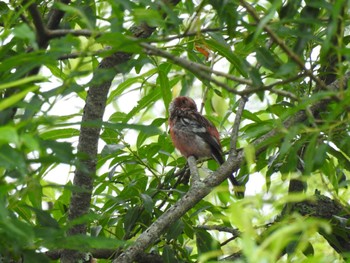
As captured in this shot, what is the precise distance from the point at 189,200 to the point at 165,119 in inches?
42.1

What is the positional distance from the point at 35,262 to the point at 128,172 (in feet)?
5.92

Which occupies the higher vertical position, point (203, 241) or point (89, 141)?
point (89, 141)

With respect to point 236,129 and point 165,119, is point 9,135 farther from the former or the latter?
point 165,119

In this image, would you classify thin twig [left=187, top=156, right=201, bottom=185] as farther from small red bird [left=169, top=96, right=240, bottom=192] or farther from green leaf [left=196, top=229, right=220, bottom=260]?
small red bird [left=169, top=96, right=240, bottom=192]

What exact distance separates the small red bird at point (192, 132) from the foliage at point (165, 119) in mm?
348

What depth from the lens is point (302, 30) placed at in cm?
264

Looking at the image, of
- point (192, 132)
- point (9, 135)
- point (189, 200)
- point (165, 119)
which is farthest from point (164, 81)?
point (192, 132)

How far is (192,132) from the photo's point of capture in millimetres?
6723

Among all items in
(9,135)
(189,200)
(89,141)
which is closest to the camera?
(9,135)

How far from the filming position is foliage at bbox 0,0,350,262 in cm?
221

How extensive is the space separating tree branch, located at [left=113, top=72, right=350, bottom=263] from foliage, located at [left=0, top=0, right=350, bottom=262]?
0.13ft

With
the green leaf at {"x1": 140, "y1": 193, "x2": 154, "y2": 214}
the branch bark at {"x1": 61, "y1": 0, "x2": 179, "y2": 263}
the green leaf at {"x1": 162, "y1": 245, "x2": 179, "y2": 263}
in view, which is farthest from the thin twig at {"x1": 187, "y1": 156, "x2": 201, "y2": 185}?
the branch bark at {"x1": 61, "y1": 0, "x2": 179, "y2": 263}

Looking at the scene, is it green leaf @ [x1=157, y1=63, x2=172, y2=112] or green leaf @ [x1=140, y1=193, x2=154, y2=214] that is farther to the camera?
green leaf @ [x1=157, y1=63, x2=172, y2=112]

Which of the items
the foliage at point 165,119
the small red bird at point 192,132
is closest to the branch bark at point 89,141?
the foliage at point 165,119
